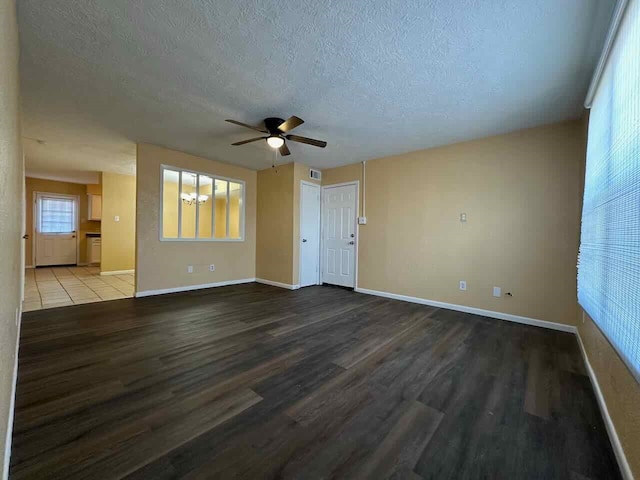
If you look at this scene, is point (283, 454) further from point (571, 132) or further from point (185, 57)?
point (571, 132)

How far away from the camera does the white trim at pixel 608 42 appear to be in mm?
1443

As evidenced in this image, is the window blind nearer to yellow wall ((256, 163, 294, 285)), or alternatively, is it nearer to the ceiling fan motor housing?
the ceiling fan motor housing

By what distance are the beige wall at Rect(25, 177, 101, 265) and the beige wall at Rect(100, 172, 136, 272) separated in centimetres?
244

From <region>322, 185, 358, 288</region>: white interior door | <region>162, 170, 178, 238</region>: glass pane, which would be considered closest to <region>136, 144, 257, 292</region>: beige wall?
<region>162, 170, 178, 238</region>: glass pane

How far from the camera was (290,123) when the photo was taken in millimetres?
2736

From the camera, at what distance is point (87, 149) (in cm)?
446

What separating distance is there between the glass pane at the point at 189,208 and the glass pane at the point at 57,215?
525 centimetres

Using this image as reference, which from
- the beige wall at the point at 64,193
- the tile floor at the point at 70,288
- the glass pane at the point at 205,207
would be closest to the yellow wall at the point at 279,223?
the glass pane at the point at 205,207

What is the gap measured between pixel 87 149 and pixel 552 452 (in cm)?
667

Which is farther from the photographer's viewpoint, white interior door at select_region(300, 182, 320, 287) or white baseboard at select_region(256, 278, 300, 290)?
white interior door at select_region(300, 182, 320, 287)

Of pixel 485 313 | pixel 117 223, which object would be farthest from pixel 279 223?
pixel 117 223

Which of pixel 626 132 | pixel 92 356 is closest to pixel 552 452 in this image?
pixel 626 132

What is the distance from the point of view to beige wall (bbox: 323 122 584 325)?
2.98m

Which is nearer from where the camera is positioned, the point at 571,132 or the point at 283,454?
the point at 283,454
